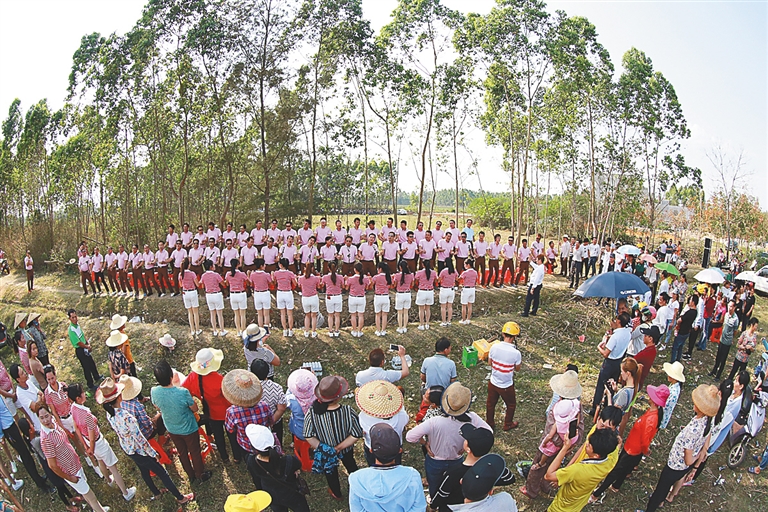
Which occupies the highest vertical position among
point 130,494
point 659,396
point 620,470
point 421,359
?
point 659,396

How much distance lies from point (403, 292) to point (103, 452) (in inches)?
231

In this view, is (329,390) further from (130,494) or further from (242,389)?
(130,494)

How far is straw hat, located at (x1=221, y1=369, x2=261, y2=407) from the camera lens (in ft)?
15.5

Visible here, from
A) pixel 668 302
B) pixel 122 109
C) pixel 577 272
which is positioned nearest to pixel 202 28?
pixel 122 109

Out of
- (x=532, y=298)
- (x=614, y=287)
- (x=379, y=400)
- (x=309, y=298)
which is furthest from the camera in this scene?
(x=532, y=298)

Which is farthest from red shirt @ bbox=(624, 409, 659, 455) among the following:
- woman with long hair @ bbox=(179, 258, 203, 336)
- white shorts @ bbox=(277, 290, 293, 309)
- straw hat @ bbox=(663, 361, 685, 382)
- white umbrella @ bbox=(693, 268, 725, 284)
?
woman with long hair @ bbox=(179, 258, 203, 336)

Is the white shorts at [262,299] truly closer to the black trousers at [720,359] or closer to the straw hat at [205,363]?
the straw hat at [205,363]

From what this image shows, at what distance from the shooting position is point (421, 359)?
9109 millimetres

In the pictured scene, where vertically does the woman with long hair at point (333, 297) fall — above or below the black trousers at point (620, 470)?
above

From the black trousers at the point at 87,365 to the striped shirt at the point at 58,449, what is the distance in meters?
3.99

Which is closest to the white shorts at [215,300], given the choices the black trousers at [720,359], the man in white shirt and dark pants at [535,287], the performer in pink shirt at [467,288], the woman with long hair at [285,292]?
the woman with long hair at [285,292]

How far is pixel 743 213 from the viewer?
72.6 feet

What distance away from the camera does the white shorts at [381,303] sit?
9.31m

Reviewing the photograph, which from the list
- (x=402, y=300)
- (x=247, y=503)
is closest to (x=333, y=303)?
(x=402, y=300)
